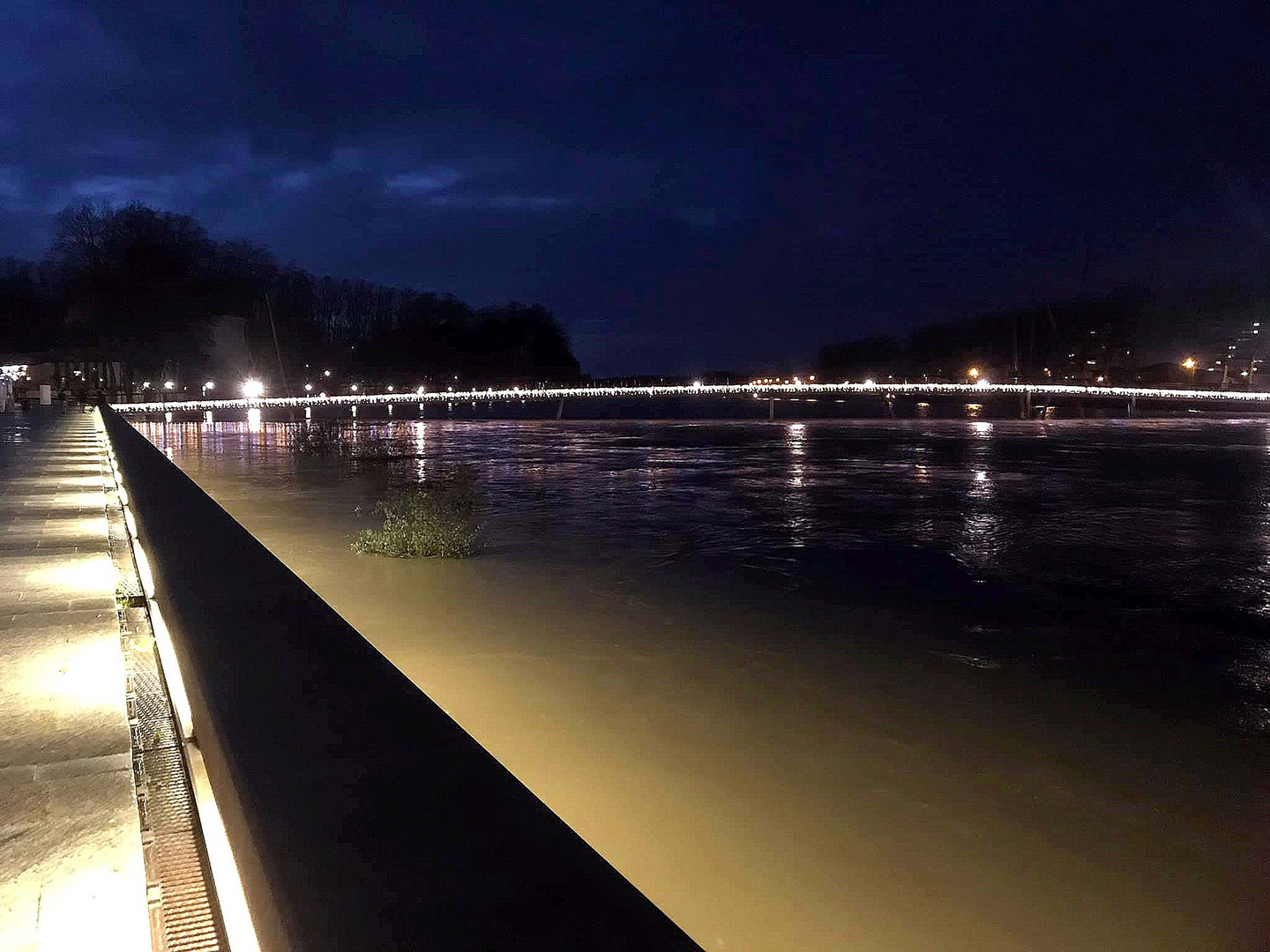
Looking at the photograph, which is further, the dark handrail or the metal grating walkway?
the metal grating walkway

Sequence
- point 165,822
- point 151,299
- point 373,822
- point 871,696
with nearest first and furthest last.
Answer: point 373,822, point 165,822, point 871,696, point 151,299

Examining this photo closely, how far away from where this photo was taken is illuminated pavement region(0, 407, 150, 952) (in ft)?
6.60

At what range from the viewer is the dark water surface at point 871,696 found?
15.3ft

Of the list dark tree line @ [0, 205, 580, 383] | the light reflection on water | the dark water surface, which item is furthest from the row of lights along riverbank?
the dark water surface

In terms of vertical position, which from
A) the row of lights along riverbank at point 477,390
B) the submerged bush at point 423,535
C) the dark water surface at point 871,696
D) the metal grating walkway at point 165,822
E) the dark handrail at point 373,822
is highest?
the row of lights along riverbank at point 477,390

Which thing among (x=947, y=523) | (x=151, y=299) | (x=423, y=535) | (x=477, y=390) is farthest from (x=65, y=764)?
(x=477, y=390)

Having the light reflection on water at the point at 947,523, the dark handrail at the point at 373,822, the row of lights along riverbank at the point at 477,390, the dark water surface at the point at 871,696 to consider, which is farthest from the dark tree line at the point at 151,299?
the dark handrail at the point at 373,822

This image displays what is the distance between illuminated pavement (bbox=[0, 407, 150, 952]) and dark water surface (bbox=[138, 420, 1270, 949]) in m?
2.59

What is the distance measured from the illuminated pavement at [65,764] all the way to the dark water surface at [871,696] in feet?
8.51

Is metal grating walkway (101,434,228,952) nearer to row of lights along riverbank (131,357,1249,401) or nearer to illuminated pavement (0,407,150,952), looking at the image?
illuminated pavement (0,407,150,952)

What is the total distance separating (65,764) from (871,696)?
5.69 metres

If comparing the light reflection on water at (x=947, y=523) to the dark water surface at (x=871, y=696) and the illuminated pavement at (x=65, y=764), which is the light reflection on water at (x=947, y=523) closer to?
the dark water surface at (x=871, y=696)

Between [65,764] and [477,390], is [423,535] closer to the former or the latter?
[65,764]

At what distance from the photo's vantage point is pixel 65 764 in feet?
9.18
